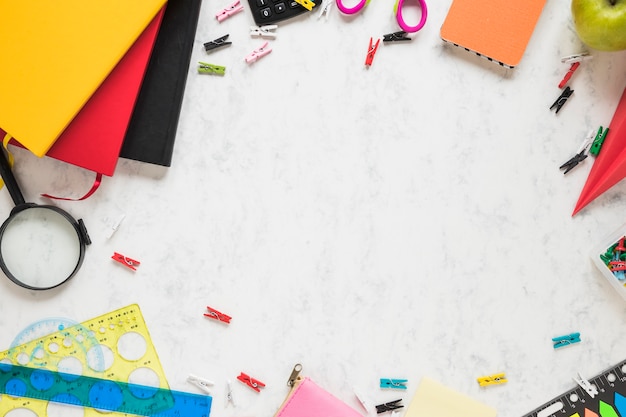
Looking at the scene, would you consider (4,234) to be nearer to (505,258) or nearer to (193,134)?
(193,134)

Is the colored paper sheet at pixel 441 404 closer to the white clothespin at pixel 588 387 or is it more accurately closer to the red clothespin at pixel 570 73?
the white clothespin at pixel 588 387

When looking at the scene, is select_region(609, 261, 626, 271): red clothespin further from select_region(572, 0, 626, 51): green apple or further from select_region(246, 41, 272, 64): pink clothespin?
select_region(246, 41, 272, 64): pink clothespin

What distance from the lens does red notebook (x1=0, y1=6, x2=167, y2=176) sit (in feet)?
4.27

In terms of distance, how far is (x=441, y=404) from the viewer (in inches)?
56.6

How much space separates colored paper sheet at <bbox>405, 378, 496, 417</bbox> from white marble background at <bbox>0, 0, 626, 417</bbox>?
0.02 m

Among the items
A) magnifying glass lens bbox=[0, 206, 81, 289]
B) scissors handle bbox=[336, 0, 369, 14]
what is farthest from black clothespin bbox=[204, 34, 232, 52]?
magnifying glass lens bbox=[0, 206, 81, 289]

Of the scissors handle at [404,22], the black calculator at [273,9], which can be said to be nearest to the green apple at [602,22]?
the scissors handle at [404,22]

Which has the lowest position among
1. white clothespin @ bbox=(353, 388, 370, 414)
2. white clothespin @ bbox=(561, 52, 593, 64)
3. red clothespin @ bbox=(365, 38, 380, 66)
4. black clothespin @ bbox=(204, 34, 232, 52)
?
white clothespin @ bbox=(353, 388, 370, 414)

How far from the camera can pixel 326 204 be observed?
4.67 feet

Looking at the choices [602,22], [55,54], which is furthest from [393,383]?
[55,54]

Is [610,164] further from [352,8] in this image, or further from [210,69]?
[210,69]

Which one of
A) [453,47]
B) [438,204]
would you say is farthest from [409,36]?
[438,204]

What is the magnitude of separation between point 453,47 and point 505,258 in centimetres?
45

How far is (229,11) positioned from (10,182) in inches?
22.3
